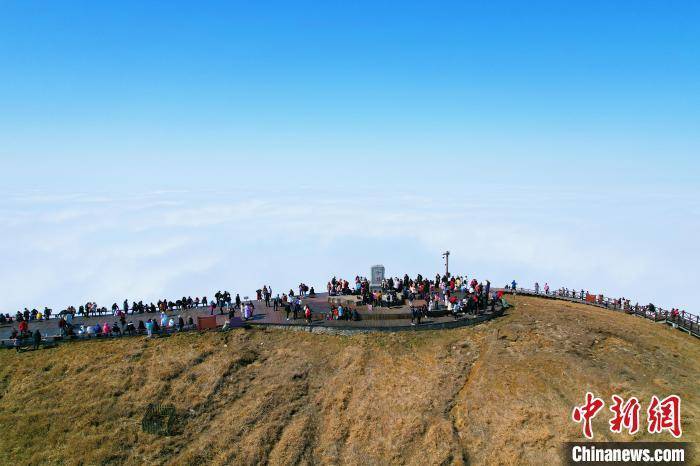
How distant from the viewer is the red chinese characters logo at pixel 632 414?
2269 cm

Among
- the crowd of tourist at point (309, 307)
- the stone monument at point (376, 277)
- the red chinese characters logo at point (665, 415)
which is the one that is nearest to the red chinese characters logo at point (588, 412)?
the red chinese characters logo at point (665, 415)

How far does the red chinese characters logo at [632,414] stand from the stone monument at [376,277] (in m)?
19.7

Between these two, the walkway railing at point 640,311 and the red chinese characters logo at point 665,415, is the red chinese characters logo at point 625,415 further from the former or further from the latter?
the walkway railing at point 640,311

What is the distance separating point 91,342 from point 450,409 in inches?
978

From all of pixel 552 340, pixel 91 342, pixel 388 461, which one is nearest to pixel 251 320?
pixel 91 342

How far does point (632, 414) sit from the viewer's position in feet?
76.8

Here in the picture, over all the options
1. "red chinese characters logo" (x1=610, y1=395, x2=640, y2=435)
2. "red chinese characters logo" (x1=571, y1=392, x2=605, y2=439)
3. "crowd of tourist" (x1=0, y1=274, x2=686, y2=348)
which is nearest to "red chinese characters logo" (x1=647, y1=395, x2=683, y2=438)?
"red chinese characters logo" (x1=610, y1=395, x2=640, y2=435)

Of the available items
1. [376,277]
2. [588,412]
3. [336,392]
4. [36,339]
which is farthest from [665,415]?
[36,339]

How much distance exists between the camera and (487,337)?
31.6 meters

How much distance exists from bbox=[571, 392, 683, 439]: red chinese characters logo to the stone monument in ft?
64.7

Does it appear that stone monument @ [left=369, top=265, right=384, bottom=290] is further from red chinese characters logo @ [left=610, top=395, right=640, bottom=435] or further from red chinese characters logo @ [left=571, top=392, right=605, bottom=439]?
red chinese characters logo @ [left=610, top=395, right=640, bottom=435]

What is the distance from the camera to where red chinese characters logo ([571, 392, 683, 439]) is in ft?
74.4

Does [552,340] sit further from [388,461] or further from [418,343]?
[388,461]

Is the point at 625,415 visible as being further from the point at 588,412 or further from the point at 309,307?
the point at 309,307
